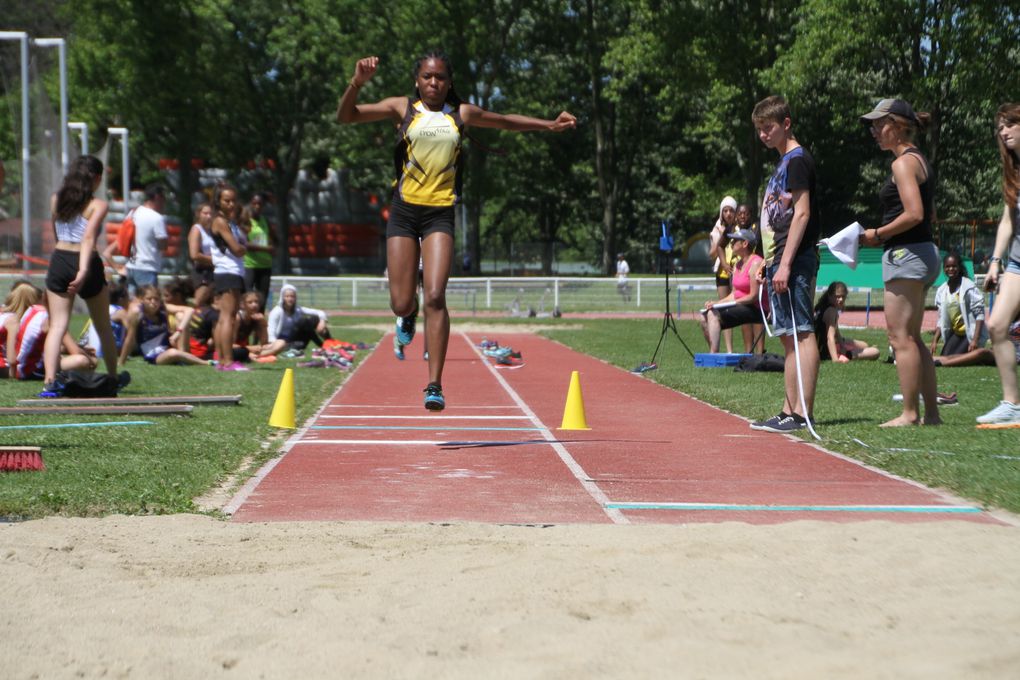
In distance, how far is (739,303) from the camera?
486 inches

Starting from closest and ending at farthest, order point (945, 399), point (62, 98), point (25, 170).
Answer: point (945, 399) < point (25, 170) < point (62, 98)

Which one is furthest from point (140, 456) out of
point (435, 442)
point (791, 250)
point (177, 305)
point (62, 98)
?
point (62, 98)

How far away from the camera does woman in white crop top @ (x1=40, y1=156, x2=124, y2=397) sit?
9.69m

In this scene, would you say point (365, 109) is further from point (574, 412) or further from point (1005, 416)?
point (1005, 416)

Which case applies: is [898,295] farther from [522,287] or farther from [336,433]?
[522,287]

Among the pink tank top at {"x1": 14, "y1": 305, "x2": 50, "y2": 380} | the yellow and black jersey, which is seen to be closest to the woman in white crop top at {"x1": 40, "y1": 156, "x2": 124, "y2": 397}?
the pink tank top at {"x1": 14, "y1": 305, "x2": 50, "y2": 380}

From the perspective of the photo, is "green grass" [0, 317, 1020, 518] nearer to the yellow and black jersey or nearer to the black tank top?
the black tank top

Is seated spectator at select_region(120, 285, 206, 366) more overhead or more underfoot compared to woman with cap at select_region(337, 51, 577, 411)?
more underfoot

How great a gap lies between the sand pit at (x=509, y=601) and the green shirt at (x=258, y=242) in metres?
10.3

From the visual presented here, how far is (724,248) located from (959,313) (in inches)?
108

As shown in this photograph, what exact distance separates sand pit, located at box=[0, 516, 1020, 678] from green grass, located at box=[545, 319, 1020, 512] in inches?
53.6

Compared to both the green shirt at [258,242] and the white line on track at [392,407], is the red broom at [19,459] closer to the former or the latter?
the white line on track at [392,407]

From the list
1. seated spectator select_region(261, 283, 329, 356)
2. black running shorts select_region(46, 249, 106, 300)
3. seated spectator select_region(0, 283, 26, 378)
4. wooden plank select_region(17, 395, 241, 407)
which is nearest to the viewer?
wooden plank select_region(17, 395, 241, 407)

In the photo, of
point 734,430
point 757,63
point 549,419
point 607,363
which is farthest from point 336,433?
point 757,63
